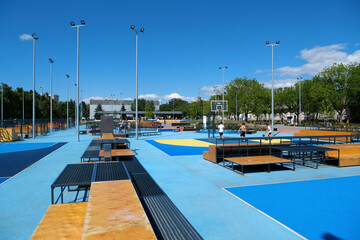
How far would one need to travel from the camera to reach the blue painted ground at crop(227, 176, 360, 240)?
4891 mm

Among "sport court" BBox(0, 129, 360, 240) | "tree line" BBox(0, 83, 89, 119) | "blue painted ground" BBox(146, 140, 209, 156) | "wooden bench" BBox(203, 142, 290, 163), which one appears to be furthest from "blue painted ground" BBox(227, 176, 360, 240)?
"tree line" BBox(0, 83, 89, 119)

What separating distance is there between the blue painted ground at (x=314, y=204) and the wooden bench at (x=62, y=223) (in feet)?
13.5

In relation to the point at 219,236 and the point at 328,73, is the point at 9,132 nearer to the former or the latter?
the point at 219,236

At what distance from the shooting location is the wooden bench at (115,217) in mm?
2361

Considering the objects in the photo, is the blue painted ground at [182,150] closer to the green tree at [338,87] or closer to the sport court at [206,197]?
the sport court at [206,197]

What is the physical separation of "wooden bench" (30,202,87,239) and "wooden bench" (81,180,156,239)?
0.62 meters

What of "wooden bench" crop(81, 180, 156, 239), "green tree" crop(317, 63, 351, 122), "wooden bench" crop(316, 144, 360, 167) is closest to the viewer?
"wooden bench" crop(81, 180, 156, 239)

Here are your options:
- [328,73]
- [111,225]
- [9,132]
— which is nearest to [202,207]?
[111,225]

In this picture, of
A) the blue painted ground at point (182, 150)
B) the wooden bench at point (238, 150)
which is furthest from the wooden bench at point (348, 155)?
the blue painted ground at point (182, 150)

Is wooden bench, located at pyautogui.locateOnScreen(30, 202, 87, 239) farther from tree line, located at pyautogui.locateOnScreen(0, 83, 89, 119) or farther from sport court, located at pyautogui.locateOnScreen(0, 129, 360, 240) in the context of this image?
tree line, located at pyautogui.locateOnScreen(0, 83, 89, 119)

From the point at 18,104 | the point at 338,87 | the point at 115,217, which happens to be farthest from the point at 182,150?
the point at 338,87

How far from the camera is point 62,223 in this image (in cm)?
393

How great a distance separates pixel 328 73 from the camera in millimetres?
61125

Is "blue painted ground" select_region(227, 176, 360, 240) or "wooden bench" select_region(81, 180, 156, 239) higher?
"wooden bench" select_region(81, 180, 156, 239)
